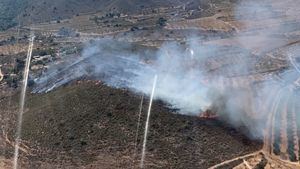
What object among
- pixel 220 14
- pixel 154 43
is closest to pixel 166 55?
pixel 154 43

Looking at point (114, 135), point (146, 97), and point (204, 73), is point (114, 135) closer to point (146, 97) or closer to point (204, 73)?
point (146, 97)

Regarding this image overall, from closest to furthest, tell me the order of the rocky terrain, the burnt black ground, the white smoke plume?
the burnt black ground, the rocky terrain, the white smoke plume

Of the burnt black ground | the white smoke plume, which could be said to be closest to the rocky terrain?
the burnt black ground

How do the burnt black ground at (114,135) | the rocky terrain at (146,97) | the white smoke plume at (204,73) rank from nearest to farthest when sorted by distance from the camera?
1. the burnt black ground at (114,135)
2. the rocky terrain at (146,97)
3. the white smoke plume at (204,73)

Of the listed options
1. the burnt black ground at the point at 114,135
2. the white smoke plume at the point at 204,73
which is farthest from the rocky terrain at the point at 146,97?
the white smoke plume at the point at 204,73

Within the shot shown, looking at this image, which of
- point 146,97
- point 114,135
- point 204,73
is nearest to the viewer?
point 114,135

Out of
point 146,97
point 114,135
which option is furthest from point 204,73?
point 114,135

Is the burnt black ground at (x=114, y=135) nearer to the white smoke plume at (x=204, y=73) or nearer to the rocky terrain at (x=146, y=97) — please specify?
the rocky terrain at (x=146, y=97)

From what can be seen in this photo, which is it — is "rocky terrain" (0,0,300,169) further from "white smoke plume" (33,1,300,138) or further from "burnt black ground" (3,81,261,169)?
"white smoke plume" (33,1,300,138)
